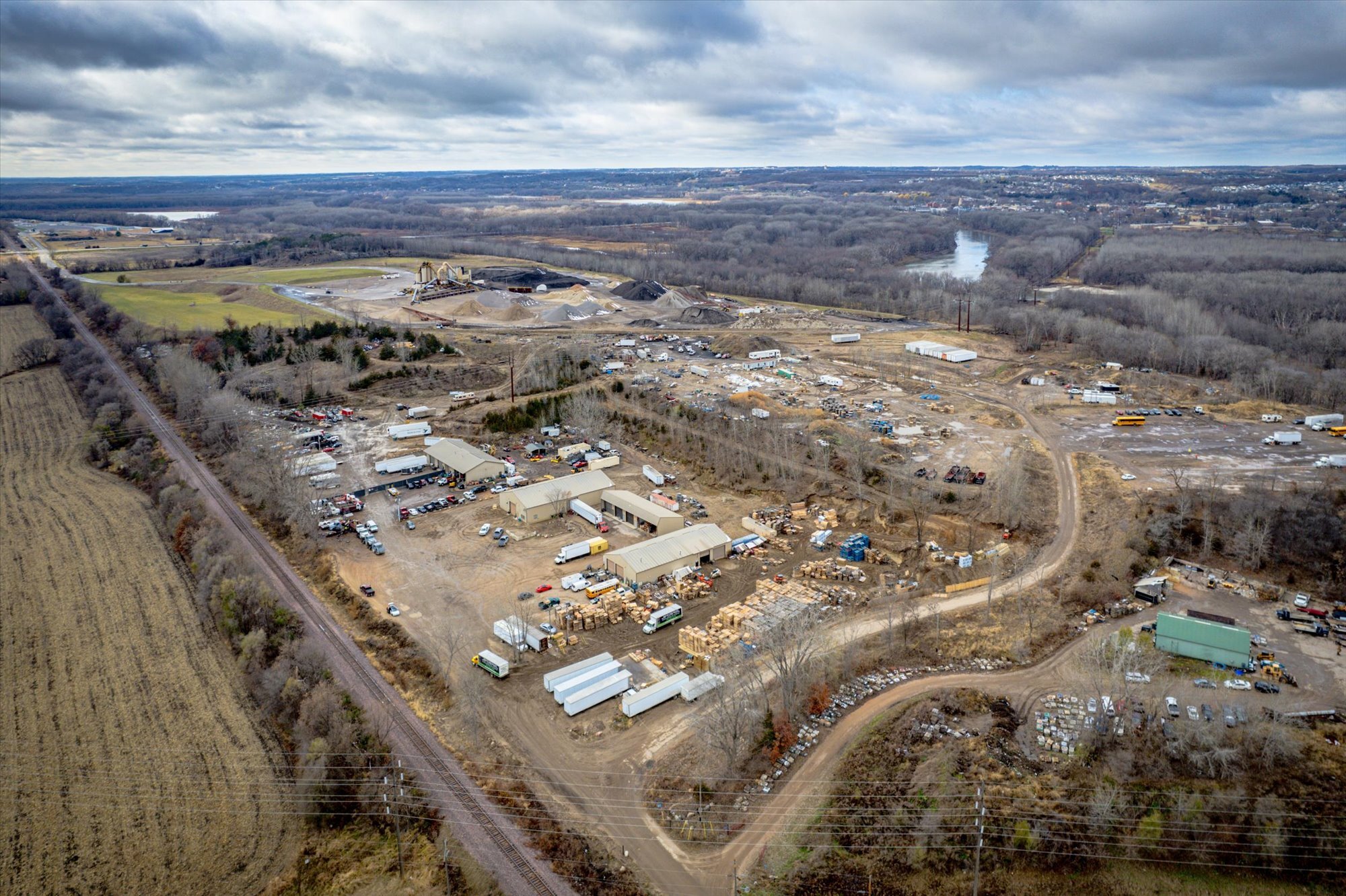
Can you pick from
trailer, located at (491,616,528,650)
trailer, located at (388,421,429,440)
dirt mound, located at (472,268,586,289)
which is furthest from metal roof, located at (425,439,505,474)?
dirt mound, located at (472,268,586,289)

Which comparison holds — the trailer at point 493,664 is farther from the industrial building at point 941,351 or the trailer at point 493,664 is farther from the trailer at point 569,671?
the industrial building at point 941,351

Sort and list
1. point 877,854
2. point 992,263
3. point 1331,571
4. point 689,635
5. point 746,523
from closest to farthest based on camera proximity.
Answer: point 877,854 → point 689,635 → point 1331,571 → point 746,523 → point 992,263

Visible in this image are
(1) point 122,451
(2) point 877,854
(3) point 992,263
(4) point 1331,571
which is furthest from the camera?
(3) point 992,263

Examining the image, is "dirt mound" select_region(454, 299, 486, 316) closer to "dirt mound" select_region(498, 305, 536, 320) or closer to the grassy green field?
"dirt mound" select_region(498, 305, 536, 320)

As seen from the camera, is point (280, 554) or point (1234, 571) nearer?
point (1234, 571)

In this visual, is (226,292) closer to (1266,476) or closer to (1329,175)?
(1266,476)

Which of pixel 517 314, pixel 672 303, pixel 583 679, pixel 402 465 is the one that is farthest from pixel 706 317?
pixel 583 679

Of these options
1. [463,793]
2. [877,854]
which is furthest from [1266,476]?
[463,793]
